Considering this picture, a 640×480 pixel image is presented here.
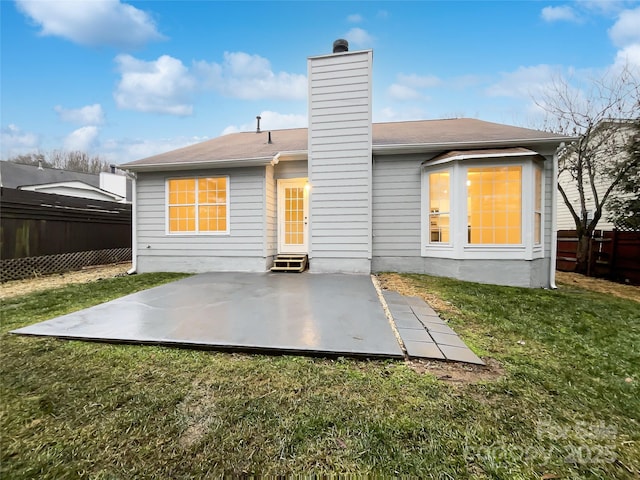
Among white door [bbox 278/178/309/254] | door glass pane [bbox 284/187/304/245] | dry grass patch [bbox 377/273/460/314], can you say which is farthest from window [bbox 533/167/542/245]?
door glass pane [bbox 284/187/304/245]

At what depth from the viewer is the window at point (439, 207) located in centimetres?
666

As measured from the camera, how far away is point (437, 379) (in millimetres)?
2250

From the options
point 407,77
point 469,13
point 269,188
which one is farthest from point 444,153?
point 407,77

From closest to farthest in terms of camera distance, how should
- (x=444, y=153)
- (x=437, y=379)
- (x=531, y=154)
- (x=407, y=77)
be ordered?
(x=437, y=379), (x=531, y=154), (x=444, y=153), (x=407, y=77)

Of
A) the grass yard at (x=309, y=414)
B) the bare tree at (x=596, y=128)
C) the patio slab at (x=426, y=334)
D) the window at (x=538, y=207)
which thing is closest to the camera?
the grass yard at (x=309, y=414)

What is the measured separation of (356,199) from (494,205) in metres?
3.07

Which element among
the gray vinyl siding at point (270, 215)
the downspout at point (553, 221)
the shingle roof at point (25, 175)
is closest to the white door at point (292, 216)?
the gray vinyl siding at point (270, 215)

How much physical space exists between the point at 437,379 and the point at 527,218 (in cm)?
553

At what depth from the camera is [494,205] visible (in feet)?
20.8

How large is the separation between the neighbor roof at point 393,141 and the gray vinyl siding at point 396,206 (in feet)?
1.44

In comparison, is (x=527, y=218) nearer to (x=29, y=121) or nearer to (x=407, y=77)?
(x=407, y=77)

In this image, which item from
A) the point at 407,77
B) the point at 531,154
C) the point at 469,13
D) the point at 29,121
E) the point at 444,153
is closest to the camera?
the point at 531,154

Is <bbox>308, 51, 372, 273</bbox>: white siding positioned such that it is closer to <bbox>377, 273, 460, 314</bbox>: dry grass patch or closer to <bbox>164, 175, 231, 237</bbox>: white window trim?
<bbox>377, 273, 460, 314</bbox>: dry grass patch

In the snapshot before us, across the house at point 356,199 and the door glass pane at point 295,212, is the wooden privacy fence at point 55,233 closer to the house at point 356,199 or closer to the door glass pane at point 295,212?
the house at point 356,199
